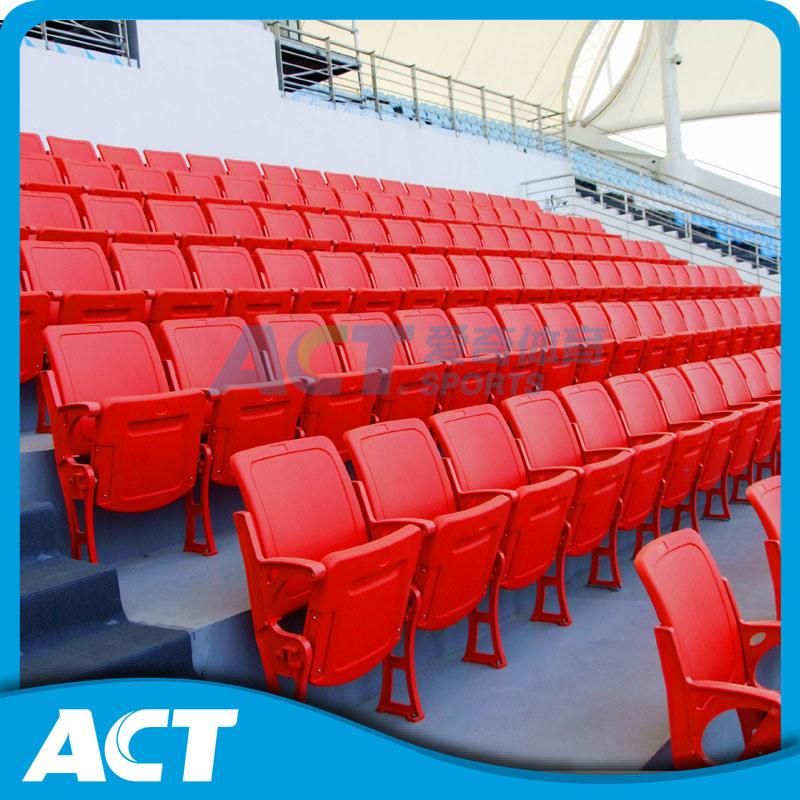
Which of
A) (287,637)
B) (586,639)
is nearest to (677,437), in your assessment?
(586,639)

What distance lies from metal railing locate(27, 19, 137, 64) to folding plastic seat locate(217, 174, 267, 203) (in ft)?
1.94

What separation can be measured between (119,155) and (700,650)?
5.66ft

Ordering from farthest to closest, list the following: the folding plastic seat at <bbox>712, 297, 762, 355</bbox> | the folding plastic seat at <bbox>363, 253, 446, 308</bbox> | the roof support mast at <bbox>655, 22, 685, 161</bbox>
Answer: the roof support mast at <bbox>655, 22, 685, 161</bbox> → the folding plastic seat at <bbox>712, 297, 762, 355</bbox> → the folding plastic seat at <bbox>363, 253, 446, 308</bbox>

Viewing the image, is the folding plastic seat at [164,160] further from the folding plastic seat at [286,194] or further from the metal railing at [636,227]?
the metal railing at [636,227]

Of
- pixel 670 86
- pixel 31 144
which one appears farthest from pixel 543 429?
pixel 670 86

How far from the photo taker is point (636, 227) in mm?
3617

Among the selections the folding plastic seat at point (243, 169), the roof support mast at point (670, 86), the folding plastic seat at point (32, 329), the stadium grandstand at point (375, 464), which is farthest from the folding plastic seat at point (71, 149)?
the roof support mast at point (670, 86)

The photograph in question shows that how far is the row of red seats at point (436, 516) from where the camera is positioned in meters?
0.62

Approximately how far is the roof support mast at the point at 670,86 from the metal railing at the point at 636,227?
4.12ft

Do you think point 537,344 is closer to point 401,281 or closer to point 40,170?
point 401,281

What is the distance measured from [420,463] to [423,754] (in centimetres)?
38

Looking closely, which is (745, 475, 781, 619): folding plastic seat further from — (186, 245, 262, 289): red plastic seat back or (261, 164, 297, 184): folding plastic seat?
(261, 164, 297, 184): folding plastic seat

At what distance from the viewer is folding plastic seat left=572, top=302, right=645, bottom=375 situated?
1507mm

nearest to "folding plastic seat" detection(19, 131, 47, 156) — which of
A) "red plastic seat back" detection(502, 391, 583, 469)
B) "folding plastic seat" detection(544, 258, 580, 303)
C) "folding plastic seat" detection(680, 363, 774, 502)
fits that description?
"folding plastic seat" detection(544, 258, 580, 303)
